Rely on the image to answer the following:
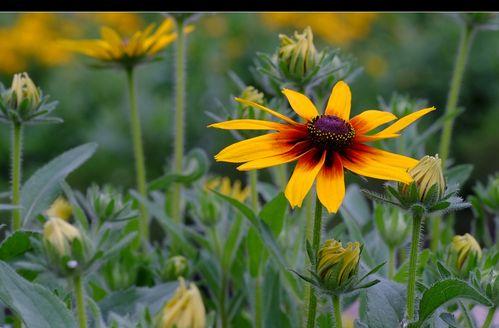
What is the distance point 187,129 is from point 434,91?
0.83m

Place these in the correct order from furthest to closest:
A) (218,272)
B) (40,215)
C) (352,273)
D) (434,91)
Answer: (434,91) < (218,272) < (40,215) < (352,273)

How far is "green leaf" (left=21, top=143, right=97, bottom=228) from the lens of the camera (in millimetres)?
824

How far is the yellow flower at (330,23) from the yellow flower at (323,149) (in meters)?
2.61

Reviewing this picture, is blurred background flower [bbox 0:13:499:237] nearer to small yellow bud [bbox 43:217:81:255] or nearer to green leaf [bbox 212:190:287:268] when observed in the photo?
green leaf [bbox 212:190:287:268]

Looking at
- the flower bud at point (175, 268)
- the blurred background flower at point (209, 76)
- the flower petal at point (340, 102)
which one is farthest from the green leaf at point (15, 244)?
the blurred background flower at point (209, 76)

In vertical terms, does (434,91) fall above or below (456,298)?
above

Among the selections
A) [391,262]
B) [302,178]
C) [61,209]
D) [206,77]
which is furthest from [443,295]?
[206,77]

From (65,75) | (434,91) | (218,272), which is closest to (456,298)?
(218,272)

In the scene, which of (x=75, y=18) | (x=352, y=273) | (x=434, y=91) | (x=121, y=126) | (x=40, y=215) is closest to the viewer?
(x=352, y=273)

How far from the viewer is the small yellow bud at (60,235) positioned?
2.11 feet

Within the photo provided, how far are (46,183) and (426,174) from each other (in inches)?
15.0

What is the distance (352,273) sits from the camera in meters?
0.62

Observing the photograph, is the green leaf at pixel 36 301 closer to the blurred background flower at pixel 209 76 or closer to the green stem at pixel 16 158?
the green stem at pixel 16 158
